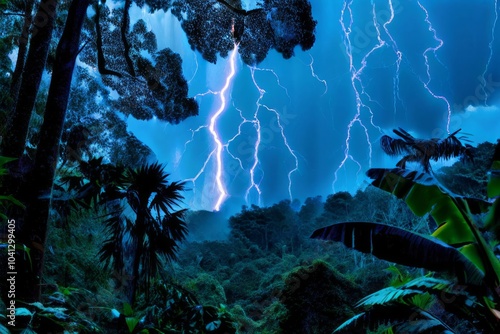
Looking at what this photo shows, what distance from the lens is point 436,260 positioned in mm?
2736

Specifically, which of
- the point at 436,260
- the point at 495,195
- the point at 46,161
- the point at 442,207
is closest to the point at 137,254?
the point at 46,161

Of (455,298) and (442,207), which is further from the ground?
(442,207)

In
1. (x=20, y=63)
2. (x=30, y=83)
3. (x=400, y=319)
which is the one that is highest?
(x=20, y=63)

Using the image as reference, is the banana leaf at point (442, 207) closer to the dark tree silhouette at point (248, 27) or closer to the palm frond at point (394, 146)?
the palm frond at point (394, 146)

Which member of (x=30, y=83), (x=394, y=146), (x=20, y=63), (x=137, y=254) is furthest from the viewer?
(x=394, y=146)

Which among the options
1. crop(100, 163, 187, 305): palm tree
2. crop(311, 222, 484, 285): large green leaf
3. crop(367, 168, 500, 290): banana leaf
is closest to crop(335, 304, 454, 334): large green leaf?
crop(311, 222, 484, 285): large green leaf

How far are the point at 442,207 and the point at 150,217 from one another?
346 cm

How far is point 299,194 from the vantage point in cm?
4522

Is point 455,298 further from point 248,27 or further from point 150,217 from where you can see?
point 248,27

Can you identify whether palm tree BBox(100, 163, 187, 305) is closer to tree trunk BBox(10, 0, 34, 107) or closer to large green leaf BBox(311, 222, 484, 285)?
large green leaf BBox(311, 222, 484, 285)

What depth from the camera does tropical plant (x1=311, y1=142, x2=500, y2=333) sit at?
8.98ft

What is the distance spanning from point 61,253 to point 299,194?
127ft

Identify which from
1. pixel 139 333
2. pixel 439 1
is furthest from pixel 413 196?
pixel 439 1

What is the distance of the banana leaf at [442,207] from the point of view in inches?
134
